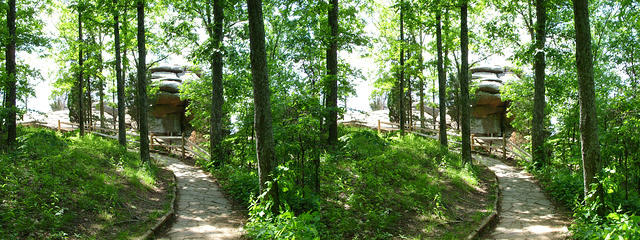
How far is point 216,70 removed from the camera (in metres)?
12.4

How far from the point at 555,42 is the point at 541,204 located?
644 cm

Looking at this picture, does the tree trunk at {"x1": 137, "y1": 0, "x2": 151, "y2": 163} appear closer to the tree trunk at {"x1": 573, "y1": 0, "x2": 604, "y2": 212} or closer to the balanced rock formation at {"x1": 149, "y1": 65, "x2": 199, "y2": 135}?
the tree trunk at {"x1": 573, "y1": 0, "x2": 604, "y2": 212}

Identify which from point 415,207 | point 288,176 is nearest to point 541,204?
point 415,207

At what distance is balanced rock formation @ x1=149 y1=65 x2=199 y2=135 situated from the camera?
90.1 feet

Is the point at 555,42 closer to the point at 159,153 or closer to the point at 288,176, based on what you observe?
the point at 288,176

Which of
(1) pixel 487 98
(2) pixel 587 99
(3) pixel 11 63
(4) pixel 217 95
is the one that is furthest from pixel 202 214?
(1) pixel 487 98

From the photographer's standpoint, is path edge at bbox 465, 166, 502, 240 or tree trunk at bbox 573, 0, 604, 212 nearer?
tree trunk at bbox 573, 0, 604, 212

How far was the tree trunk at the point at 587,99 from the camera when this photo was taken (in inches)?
244

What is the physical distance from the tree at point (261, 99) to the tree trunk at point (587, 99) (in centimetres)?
491

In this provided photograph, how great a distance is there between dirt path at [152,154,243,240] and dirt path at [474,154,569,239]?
14.7 ft

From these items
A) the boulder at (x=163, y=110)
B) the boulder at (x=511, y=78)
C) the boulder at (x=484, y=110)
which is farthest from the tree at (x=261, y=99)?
the boulder at (x=484, y=110)

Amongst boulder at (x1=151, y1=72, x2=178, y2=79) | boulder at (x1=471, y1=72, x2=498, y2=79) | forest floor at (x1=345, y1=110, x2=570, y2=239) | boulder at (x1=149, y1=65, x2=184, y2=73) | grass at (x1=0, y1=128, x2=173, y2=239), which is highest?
boulder at (x1=149, y1=65, x2=184, y2=73)

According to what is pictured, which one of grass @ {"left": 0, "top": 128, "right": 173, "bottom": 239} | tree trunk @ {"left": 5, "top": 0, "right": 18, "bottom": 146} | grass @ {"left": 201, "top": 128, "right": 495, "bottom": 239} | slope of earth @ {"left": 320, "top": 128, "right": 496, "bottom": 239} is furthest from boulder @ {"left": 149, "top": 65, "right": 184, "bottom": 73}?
slope of earth @ {"left": 320, "top": 128, "right": 496, "bottom": 239}

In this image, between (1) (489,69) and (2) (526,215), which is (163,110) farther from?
(2) (526,215)
